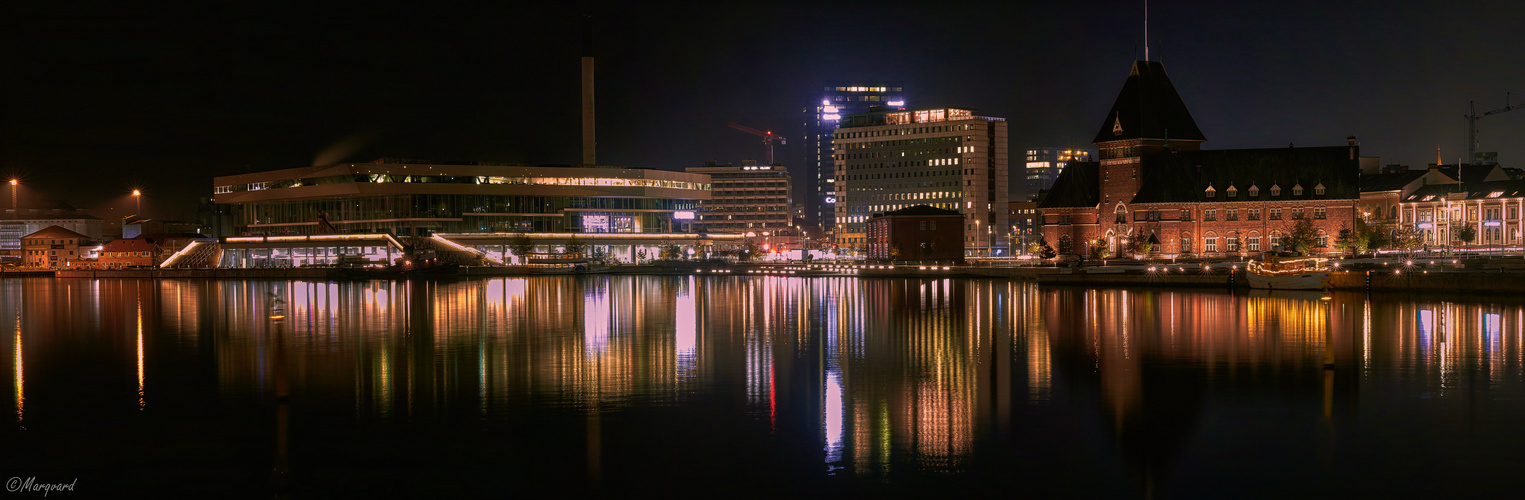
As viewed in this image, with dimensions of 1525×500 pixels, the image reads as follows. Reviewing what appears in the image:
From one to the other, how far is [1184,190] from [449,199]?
72596 millimetres

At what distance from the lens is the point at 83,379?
22125 millimetres

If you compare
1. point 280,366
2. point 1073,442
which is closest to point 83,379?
point 280,366

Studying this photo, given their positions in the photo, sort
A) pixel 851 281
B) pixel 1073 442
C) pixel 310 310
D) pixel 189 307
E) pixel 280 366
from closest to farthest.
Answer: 1. pixel 1073 442
2. pixel 280 366
3. pixel 310 310
4. pixel 189 307
5. pixel 851 281

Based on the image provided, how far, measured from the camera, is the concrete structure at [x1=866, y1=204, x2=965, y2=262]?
94125 mm

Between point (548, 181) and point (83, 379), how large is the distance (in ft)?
316

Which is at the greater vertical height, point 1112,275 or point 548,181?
point 548,181

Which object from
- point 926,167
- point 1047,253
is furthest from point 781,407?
point 926,167

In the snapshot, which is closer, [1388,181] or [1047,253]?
[1047,253]

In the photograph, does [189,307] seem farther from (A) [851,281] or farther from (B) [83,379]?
(A) [851,281]

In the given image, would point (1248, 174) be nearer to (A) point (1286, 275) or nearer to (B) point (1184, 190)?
(B) point (1184, 190)

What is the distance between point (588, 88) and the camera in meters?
128

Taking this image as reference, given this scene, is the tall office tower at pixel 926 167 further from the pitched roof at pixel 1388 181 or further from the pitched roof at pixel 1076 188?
the pitched roof at pixel 1388 181

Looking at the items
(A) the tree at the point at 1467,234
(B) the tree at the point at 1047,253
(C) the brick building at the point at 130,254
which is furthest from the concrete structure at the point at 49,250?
(A) the tree at the point at 1467,234

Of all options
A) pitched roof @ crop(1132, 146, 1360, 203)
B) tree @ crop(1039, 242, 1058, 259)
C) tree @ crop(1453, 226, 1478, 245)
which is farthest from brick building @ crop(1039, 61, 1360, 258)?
tree @ crop(1453, 226, 1478, 245)
